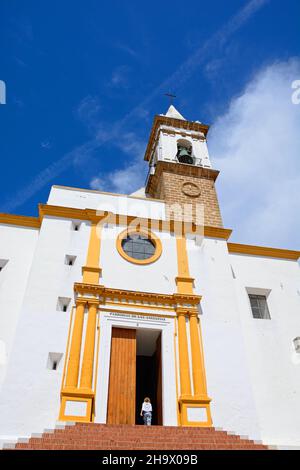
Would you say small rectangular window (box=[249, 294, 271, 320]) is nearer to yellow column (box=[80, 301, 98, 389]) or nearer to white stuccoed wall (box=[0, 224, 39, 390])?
yellow column (box=[80, 301, 98, 389])

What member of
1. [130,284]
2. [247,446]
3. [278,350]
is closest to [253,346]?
[278,350]

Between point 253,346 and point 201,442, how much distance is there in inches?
191

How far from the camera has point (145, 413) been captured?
1071cm

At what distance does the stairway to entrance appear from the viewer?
330 inches

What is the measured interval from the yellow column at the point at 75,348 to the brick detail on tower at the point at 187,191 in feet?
21.4

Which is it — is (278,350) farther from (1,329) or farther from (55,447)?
(1,329)

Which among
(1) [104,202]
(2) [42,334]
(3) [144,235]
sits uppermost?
(1) [104,202]

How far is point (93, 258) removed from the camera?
1347cm

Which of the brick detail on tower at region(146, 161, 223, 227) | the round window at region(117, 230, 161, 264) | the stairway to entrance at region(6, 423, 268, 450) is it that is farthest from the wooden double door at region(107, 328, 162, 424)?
the brick detail on tower at region(146, 161, 223, 227)

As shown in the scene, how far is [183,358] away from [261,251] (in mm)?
6776

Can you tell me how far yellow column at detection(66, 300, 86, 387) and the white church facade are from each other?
0.03m

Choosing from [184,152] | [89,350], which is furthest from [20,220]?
[184,152]

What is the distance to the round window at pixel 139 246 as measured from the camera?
1408 cm

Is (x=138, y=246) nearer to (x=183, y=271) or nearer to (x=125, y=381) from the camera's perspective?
(x=183, y=271)
